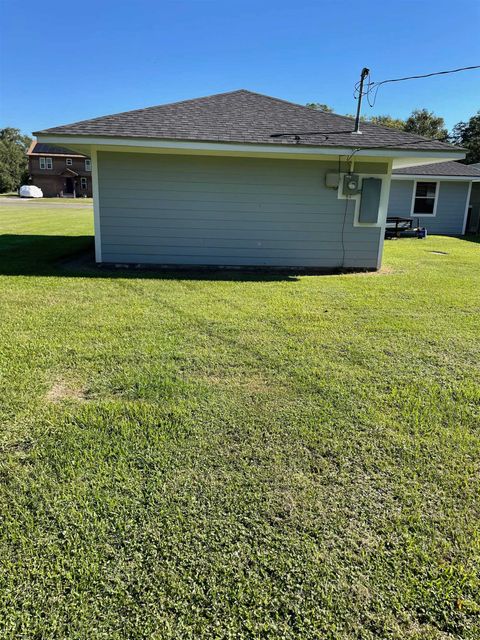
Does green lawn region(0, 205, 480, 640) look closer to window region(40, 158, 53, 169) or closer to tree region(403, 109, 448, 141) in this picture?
tree region(403, 109, 448, 141)

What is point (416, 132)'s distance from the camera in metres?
46.0

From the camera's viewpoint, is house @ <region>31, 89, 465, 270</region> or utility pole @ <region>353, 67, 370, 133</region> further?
utility pole @ <region>353, 67, 370, 133</region>

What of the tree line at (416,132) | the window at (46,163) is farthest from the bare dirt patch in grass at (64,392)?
the window at (46,163)

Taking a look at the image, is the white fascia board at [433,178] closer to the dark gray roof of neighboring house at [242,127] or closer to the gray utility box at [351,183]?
the dark gray roof of neighboring house at [242,127]

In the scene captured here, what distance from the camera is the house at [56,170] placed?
4938 cm

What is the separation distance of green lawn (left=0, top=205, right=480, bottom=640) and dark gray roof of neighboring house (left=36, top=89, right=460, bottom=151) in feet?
15.1

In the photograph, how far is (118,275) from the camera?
26.5ft

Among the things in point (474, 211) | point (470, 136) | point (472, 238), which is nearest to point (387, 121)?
point (470, 136)

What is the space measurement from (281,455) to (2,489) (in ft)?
5.25

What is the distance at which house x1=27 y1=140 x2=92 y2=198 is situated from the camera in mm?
49375

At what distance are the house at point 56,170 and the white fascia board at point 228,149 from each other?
45.9m

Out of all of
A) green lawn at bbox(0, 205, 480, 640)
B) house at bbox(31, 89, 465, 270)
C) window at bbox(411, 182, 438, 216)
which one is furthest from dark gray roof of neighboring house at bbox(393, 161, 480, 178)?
green lawn at bbox(0, 205, 480, 640)

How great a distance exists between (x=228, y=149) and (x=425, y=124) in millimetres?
46277

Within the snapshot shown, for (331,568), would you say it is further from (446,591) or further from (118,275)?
(118,275)
